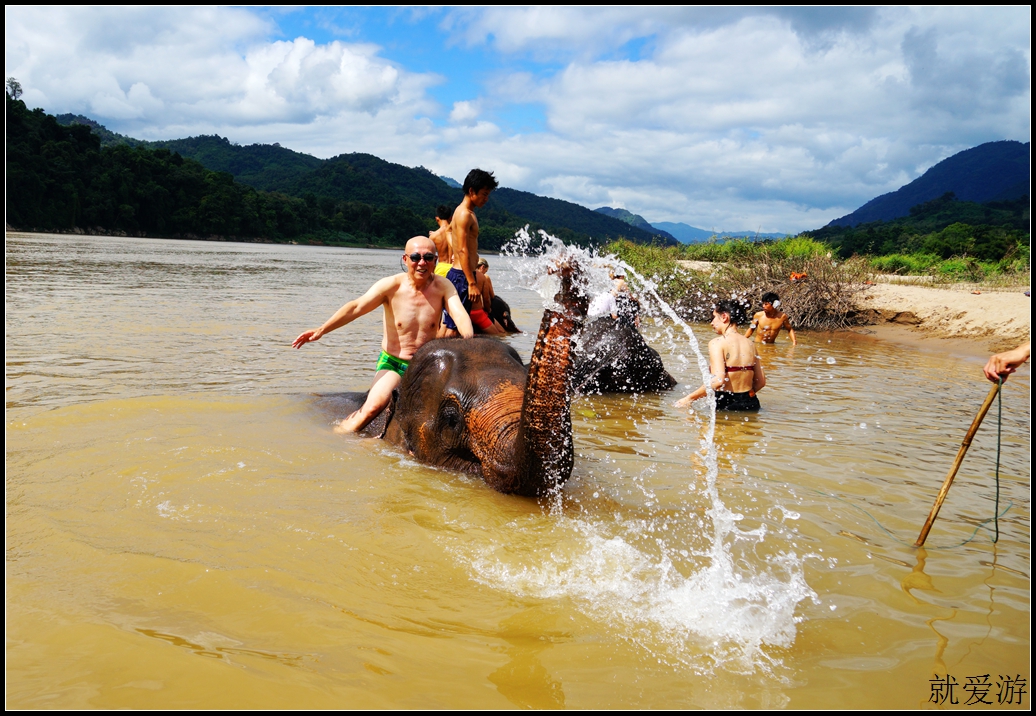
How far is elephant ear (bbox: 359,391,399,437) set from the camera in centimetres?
543

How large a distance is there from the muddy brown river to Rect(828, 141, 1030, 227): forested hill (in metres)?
185

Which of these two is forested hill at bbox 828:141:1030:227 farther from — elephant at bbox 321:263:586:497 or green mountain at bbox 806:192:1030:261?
elephant at bbox 321:263:586:497

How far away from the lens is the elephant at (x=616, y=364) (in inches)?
370

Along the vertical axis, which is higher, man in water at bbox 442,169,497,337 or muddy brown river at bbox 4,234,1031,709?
man in water at bbox 442,169,497,337

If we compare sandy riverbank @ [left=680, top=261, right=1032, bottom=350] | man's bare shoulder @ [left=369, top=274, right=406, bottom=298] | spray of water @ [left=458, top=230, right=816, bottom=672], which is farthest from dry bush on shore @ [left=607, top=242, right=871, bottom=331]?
spray of water @ [left=458, top=230, right=816, bottom=672]

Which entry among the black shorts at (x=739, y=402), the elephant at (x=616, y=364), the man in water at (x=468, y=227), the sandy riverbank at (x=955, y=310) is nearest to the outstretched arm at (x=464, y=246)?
the man in water at (x=468, y=227)

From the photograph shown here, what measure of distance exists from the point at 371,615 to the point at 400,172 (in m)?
167

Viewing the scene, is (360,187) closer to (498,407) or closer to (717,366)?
(717,366)

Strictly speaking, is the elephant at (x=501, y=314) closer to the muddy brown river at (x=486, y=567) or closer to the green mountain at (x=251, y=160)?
the muddy brown river at (x=486, y=567)

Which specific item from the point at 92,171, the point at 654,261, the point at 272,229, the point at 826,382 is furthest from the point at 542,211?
the point at 826,382

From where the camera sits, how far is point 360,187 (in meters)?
142

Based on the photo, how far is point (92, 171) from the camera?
2687 inches

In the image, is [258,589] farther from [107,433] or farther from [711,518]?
[107,433]

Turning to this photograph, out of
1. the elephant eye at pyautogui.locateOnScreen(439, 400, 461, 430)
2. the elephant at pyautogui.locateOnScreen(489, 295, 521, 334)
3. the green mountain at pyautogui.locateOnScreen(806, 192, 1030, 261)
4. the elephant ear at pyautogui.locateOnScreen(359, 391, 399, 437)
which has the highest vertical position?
the green mountain at pyautogui.locateOnScreen(806, 192, 1030, 261)
